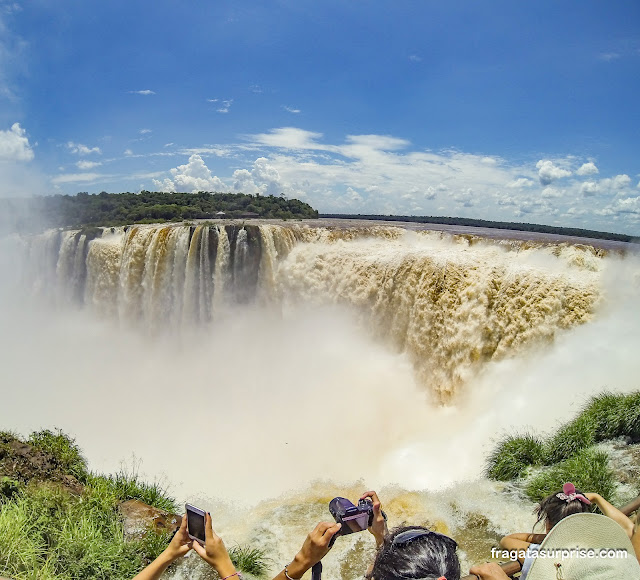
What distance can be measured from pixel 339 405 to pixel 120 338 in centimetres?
1119

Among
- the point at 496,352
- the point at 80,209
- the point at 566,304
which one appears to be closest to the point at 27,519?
the point at 496,352

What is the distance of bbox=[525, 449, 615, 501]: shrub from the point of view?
512 centimetres

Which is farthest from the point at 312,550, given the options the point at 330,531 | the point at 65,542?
the point at 65,542

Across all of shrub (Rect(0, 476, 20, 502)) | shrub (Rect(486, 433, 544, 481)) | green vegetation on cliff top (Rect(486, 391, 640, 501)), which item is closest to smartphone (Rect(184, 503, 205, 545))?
shrub (Rect(0, 476, 20, 502))

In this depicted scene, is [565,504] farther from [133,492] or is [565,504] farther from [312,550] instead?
[133,492]

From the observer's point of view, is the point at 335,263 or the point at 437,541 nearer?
the point at 437,541

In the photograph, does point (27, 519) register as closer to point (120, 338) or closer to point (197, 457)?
point (197, 457)

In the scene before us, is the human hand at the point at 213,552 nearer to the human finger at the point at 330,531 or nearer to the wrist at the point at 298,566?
the wrist at the point at 298,566

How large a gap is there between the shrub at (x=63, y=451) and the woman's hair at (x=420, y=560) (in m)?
5.88

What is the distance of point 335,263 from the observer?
15234 mm

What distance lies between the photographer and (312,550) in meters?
2.01

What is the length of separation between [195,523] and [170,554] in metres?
0.21

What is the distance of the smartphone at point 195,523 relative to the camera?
6.75 ft

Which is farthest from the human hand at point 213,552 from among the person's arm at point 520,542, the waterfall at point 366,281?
the waterfall at point 366,281
